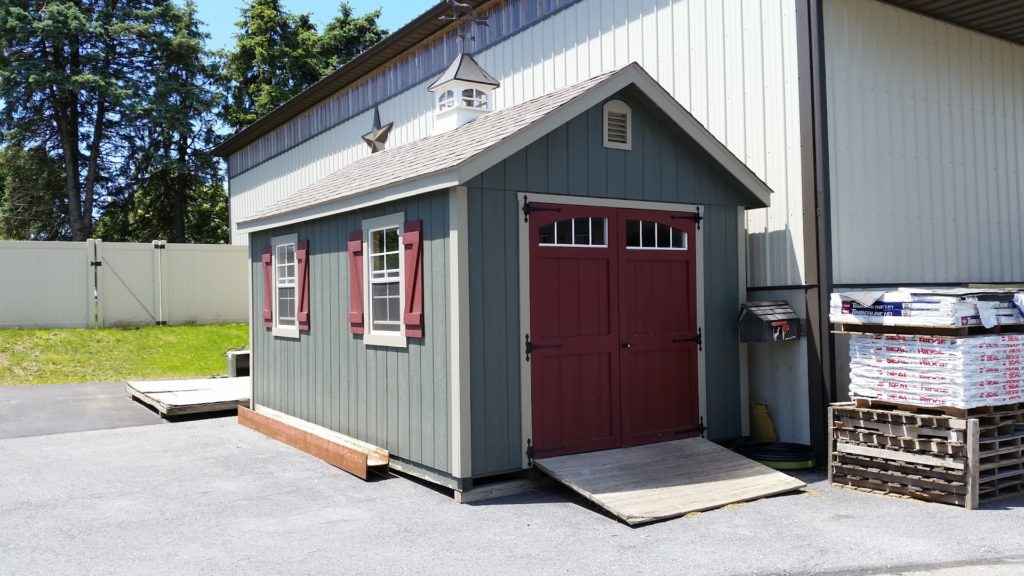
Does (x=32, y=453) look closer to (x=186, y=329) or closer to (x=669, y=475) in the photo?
(x=669, y=475)

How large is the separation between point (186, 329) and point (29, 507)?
12335 mm

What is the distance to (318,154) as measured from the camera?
63.6ft

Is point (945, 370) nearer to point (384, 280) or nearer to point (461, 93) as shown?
point (384, 280)

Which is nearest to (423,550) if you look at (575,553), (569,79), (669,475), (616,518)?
(575,553)

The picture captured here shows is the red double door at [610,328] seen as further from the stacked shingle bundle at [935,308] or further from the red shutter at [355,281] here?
the red shutter at [355,281]

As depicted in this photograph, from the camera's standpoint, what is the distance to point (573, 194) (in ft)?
24.6

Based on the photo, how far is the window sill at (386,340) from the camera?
24.7 feet

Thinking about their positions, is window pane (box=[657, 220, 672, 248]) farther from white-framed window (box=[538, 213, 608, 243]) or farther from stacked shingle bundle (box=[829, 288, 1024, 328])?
stacked shingle bundle (box=[829, 288, 1024, 328])

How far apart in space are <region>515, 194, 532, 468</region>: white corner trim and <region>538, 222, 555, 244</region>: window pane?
0.19 meters

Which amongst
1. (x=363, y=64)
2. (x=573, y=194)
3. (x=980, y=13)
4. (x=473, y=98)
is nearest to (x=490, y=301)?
(x=573, y=194)

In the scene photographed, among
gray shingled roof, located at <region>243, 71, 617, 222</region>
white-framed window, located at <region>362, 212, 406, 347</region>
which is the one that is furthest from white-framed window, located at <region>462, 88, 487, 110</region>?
white-framed window, located at <region>362, 212, 406, 347</region>

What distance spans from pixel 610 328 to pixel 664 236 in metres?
1.18

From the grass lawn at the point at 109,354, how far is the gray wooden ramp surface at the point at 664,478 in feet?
36.5

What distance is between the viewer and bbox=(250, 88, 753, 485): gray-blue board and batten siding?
6953 millimetres
